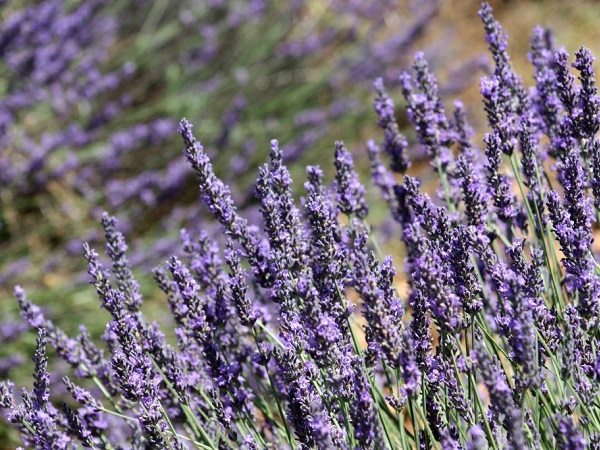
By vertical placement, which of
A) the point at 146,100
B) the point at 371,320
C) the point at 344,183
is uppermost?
the point at 146,100

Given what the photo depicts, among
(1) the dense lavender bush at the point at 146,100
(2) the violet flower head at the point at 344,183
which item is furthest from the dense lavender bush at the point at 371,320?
(1) the dense lavender bush at the point at 146,100

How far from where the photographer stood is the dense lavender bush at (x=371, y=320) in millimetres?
1598

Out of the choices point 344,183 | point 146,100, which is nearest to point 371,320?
point 344,183

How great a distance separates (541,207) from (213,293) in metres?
0.92

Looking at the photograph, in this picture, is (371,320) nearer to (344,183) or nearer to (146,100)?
(344,183)

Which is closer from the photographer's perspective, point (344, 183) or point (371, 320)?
point (371, 320)

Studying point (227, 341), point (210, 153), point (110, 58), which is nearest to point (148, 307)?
point (210, 153)

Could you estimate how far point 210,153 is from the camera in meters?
4.56

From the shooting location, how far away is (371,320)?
155cm

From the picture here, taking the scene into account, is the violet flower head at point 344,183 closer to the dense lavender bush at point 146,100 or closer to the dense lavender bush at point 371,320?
the dense lavender bush at point 371,320

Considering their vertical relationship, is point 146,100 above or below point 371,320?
above

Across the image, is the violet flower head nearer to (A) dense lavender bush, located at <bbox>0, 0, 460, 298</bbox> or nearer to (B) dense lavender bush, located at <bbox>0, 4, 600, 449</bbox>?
(B) dense lavender bush, located at <bbox>0, 4, 600, 449</bbox>

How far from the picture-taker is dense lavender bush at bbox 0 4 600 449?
160 centimetres

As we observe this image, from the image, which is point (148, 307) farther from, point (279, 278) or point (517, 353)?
point (517, 353)
